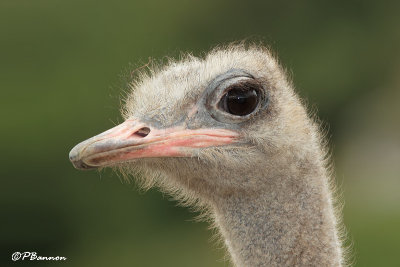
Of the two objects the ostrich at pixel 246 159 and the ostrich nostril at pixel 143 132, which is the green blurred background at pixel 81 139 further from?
the ostrich nostril at pixel 143 132

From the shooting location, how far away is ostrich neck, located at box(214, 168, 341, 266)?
3539mm

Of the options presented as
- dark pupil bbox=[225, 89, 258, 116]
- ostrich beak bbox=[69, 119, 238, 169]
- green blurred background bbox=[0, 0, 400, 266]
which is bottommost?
ostrich beak bbox=[69, 119, 238, 169]

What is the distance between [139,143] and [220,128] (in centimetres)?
39

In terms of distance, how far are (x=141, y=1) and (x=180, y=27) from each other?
0.96 meters

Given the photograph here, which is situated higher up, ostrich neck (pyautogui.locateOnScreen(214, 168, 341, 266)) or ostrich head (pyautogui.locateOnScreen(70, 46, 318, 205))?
ostrich head (pyautogui.locateOnScreen(70, 46, 318, 205))

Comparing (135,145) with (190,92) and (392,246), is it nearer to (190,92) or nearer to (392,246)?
(190,92)

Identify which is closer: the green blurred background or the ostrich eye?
the ostrich eye

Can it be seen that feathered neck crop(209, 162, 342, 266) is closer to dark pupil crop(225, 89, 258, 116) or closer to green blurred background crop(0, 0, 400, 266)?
dark pupil crop(225, 89, 258, 116)

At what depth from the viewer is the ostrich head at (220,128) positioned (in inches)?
139

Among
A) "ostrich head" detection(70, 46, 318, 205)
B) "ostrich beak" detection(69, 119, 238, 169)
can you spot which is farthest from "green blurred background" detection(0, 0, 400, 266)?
"ostrich beak" detection(69, 119, 238, 169)

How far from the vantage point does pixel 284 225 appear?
3576 millimetres

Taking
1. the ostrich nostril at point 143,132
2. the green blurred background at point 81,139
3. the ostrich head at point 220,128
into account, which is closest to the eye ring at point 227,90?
the ostrich head at point 220,128

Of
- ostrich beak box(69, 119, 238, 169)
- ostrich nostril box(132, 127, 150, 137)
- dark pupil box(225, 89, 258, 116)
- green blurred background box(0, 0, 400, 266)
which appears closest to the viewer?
ostrich beak box(69, 119, 238, 169)

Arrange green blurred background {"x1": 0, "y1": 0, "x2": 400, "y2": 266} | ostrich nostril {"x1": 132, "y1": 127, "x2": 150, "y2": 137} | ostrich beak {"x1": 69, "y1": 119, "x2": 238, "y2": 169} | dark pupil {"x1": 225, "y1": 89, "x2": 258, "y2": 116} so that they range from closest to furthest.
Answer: ostrich beak {"x1": 69, "y1": 119, "x2": 238, "y2": 169} → ostrich nostril {"x1": 132, "y1": 127, "x2": 150, "y2": 137} → dark pupil {"x1": 225, "y1": 89, "x2": 258, "y2": 116} → green blurred background {"x1": 0, "y1": 0, "x2": 400, "y2": 266}
